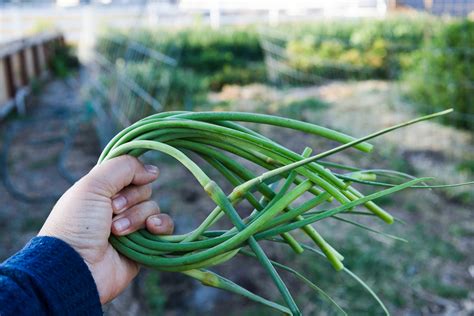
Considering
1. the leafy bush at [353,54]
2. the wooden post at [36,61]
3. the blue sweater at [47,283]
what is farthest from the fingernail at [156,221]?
the wooden post at [36,61]

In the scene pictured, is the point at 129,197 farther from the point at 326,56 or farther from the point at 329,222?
the point at 326,56

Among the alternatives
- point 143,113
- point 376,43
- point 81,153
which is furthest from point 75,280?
point 376,43

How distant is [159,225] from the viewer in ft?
3.55

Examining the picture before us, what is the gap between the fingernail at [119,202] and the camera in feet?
3.54

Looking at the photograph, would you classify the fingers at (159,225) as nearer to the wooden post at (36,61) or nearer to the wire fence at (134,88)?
the wire fence at (134,88)

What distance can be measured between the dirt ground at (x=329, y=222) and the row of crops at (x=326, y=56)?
487 millimetres

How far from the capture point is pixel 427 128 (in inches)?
242

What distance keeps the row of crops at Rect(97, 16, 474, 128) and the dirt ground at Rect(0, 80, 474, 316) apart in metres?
0.49

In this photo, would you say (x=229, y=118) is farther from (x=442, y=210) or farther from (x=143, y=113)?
(x=143, y=113)

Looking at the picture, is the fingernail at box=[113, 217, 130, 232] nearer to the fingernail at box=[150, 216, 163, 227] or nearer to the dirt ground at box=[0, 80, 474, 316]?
the fingernail at box=[150, 216, 163, 227]

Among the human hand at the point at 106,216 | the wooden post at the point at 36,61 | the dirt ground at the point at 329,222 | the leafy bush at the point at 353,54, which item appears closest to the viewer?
the human hand at the point at 106,216

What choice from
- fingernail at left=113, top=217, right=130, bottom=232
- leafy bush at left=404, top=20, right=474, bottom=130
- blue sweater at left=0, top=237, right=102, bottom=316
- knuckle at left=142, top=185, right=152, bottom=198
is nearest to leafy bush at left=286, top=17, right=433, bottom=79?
leafy bush at left=404, top=20, right=474, bottom=130

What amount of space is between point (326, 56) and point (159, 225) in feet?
28.7

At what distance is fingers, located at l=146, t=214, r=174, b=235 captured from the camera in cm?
108
